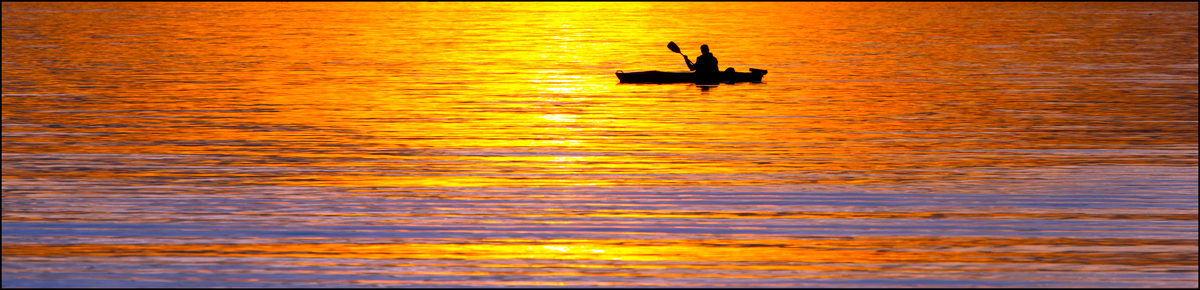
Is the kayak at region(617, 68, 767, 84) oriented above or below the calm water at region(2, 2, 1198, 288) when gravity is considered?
above

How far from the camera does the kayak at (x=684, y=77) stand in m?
28.8

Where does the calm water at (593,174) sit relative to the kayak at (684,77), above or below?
below

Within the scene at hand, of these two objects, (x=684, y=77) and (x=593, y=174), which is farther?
(x=684, y=77)

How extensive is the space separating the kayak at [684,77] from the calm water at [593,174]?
27 cm

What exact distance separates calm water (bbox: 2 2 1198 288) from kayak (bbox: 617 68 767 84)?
27cm

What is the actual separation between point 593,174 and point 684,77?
12.7 metres

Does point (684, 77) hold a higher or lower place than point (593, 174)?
higher

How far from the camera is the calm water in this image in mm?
11453

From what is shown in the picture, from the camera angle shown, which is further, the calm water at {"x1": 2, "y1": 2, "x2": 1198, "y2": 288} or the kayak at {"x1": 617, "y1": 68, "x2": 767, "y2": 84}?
the kayak at {"x1": 617, "y1": 68, "x2": 767, "y2": 84}

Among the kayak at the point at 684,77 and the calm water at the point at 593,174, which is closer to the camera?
the calm water at the point at 593,174

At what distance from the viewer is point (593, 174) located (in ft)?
54.2

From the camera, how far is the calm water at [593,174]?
1145 cm

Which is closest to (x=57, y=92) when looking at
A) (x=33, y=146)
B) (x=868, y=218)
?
(x=33, y=146)

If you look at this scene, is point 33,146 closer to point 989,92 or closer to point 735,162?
point 735,162
